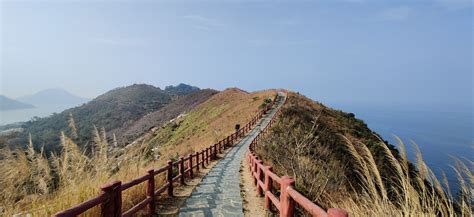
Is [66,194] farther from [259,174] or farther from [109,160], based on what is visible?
[259,174]

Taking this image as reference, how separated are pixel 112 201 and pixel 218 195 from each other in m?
4.89

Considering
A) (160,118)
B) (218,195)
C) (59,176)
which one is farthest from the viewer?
(160,118)

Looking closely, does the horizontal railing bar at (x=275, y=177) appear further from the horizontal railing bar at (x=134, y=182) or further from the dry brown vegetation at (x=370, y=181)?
the horizontal railing bar at (x=134, y=182)

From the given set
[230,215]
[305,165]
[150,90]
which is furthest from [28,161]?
[150,90]

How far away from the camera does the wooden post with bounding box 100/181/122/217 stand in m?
5.39

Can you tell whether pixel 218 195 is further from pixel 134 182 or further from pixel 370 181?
pixel 370 181

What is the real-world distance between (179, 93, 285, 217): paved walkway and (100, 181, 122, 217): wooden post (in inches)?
99.3

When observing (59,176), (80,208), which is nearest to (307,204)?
(80,208)

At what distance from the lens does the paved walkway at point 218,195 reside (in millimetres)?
8341

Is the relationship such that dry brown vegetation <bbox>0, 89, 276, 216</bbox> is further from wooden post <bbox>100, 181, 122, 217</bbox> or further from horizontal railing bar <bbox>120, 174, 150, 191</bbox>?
horizontal railing bar <bbox>120, 174, 150, 191</bbox>

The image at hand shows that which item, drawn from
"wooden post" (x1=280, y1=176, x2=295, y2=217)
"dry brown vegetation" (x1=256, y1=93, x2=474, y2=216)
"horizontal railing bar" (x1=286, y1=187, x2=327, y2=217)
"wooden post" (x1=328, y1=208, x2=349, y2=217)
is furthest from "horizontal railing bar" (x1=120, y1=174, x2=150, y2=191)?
"wooden post" (x1=328, y1=208, x2=349, y2=217)

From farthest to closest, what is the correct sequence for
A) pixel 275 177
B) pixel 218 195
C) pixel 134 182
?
pixel 218 195 < pixel 275 177 < pixel 134 182

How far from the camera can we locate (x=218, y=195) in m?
10.2

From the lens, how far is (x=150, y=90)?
6097 inches
